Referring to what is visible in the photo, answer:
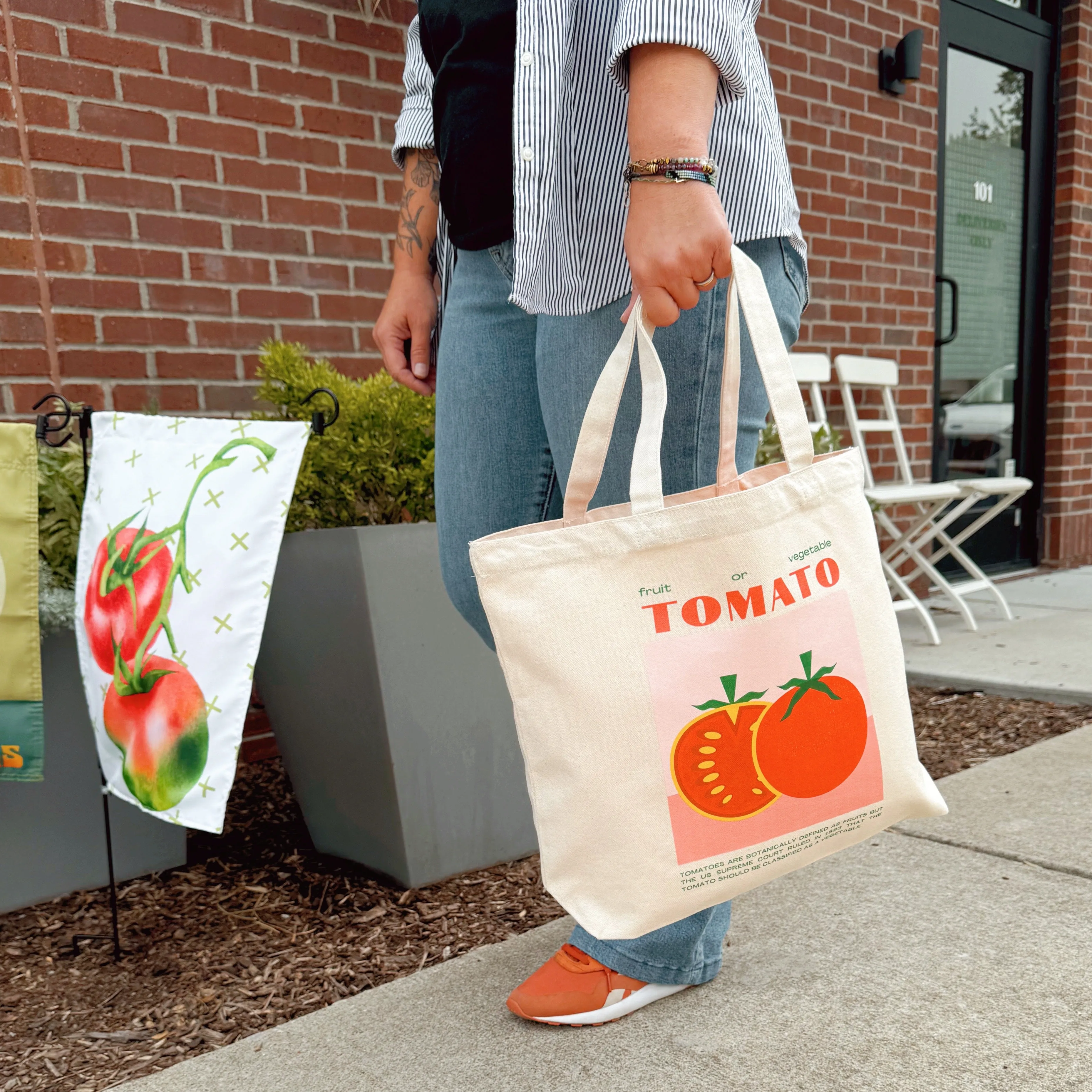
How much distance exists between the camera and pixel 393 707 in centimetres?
202

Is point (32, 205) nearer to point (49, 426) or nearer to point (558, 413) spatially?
point (49, 426)

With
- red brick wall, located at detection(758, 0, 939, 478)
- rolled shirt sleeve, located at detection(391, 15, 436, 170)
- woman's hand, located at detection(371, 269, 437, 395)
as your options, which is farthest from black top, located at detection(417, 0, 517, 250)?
red brick wall, located at detection(758, 0, 939, 478)

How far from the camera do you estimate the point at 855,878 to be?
205 cm

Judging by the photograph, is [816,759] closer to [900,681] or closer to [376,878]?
[900,681]

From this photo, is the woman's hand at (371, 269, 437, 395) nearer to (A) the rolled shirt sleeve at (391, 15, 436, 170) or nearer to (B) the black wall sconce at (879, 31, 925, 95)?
(A) the rolled shirt sleeve at (391, 15, 436, 170)

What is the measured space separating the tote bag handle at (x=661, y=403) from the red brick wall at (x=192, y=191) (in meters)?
1.82

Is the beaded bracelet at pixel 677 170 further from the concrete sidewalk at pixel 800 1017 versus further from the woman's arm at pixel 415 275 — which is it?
the concrete sidewalk at pixel 800 1017

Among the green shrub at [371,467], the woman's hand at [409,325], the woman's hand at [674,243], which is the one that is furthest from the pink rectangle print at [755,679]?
the green shrub at [371,467]

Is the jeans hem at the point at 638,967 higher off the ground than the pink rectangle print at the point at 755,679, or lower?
lower

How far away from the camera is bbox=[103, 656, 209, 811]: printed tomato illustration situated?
5.79ft

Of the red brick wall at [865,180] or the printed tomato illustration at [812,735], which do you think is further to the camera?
the red brick wall at [865,180]

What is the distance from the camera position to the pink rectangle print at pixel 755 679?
Result: 1188mm

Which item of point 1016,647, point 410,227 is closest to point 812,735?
point 410,227

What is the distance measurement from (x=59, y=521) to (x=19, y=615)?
28cm
